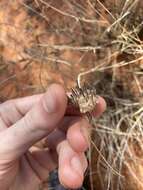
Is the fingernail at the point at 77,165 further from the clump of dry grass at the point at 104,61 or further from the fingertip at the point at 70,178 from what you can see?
the clump of dry grass at the point at 104,61

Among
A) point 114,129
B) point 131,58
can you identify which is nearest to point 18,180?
point 114,129

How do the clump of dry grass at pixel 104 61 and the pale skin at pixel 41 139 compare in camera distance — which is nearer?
the pale skin at pixel 41 139

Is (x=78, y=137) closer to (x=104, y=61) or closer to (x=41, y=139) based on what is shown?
(x=41, y=139)

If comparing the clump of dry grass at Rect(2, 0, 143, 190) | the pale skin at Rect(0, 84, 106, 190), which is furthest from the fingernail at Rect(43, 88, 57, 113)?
the clump of dry grass at Rect(2, 0, 143, 190)

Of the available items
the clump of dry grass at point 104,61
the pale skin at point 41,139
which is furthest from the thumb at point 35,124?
the clump of dry grass at point 104,61

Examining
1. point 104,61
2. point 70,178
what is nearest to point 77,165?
point 70,178

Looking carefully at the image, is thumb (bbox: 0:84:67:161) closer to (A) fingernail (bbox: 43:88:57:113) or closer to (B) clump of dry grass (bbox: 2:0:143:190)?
(A) fingernail (bbox: 43:88:57:113)
